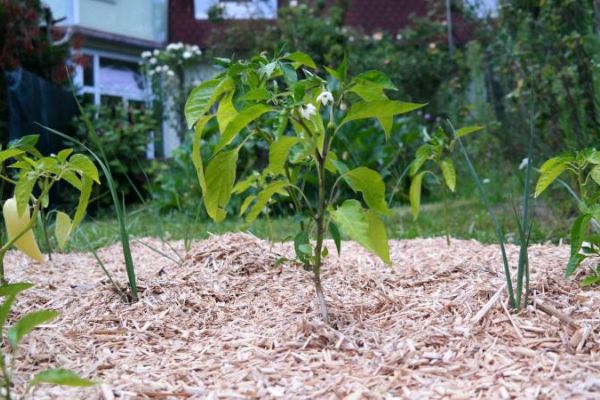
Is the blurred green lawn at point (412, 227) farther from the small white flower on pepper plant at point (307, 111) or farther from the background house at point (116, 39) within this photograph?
the background house at point (116, 39)

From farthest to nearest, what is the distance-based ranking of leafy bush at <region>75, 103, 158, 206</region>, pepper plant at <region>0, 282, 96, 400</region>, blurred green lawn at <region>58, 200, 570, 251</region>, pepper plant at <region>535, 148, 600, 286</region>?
1. leafy bush at <region>75, 103, 158, 206</region>
2. blurred green lawn at <region>58, 200, 570, 251</region>
3. pepper plant at <region>535, 148, 600, 286</region>
4. pepper plant at <region>0, 282, 96, 400</region>

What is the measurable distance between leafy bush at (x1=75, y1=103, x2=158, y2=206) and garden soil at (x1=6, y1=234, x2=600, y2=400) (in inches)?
236

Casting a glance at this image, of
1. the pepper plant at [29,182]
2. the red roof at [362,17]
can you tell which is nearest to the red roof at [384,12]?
the red roof at [362,17]

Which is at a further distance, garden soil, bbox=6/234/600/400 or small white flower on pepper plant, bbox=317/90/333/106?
small white flower on pepper plant, bbox=317/90/333/106

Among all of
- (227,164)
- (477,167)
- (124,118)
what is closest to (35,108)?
(124,118)

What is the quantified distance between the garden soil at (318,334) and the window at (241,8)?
11347mm

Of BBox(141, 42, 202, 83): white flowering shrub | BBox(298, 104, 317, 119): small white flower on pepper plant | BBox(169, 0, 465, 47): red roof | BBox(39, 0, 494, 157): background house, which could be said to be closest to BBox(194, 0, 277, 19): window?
BBox(39, 0, 494, 157): background house

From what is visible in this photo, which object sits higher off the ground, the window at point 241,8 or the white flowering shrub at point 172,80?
the window at point 241,8

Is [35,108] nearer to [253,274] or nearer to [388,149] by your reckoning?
[388,149]

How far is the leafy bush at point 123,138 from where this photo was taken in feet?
27.3

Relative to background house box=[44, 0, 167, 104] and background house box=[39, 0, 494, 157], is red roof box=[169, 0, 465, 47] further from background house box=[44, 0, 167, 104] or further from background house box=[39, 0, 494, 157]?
background house box=[44, 0, 167, 104]

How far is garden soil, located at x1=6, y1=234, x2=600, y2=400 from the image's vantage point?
1.46 m

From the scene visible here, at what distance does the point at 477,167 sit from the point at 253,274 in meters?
6.52

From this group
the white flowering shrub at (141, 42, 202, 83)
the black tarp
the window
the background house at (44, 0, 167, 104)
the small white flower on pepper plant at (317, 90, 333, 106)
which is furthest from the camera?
the window
